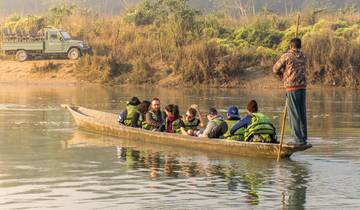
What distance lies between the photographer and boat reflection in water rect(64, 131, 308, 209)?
1372 cm

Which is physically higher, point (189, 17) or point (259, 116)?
point (189, 17)

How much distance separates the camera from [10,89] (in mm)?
37375

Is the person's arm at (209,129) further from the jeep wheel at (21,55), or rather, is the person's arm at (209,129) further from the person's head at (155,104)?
the jeep wheel at (21,55)

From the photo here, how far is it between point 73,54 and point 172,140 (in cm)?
2537

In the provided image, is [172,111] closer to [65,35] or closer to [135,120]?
[135,120]

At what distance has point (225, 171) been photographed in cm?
1595

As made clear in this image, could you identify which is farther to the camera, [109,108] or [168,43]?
[168,43]

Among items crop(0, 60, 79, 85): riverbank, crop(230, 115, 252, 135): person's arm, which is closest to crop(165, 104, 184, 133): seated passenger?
crop(230, 115, 252, 135): person's arm

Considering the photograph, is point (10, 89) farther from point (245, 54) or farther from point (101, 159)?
point (101, 159)

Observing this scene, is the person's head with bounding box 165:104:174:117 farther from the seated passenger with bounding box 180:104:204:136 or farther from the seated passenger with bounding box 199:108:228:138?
the seated passenger with bounding box 199:108:228:138

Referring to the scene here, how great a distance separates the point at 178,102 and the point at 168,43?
12.0 metres

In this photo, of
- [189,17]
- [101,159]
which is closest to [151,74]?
[189,17]

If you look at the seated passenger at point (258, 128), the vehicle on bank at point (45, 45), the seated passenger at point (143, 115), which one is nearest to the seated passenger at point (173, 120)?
the seated passenger at point (143, 115)

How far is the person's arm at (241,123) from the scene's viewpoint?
17.4 meters
